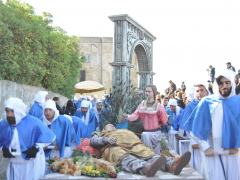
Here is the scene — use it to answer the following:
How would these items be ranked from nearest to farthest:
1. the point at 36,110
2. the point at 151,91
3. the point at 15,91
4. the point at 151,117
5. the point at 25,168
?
the point at 25,168
the point at 151,91
the point at 151,117
the point at 36,110
the point at 15,91

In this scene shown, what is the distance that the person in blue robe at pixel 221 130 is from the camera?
22.3ft

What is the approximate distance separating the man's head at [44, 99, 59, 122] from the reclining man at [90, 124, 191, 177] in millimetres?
919

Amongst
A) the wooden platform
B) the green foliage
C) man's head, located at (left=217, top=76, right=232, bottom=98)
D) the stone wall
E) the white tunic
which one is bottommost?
the wooden platform

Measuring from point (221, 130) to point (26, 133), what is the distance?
2.87 metres

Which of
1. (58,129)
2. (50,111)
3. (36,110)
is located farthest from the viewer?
(36,110)

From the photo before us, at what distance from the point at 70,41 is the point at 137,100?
6.83 meters

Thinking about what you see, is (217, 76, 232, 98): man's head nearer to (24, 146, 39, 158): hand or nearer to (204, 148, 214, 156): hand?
(204, 148, 214, 156): hand

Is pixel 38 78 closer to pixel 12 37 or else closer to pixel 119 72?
pixel 12 37

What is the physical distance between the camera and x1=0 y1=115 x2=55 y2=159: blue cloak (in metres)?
7.67

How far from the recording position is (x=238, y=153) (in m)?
6.80

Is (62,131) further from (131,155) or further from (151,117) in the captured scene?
(151,117)

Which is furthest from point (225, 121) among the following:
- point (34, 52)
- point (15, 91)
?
point (34, 52)

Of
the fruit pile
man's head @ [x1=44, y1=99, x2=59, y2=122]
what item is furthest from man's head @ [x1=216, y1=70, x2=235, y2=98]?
man's head @ [x1=44, y1=99, x2=59, y2=122]

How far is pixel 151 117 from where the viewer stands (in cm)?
1153
